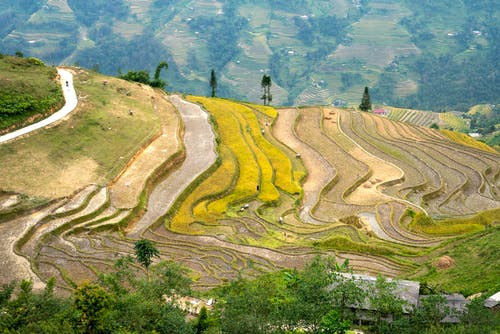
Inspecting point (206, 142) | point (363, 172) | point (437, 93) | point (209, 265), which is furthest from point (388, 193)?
point (437, 93)

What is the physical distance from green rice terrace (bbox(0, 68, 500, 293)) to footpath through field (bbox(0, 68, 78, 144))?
753 millimetres

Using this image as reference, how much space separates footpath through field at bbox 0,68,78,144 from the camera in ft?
128

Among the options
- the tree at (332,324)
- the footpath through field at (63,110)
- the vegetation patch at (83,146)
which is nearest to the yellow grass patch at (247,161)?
the vegetation patch at (83,146)

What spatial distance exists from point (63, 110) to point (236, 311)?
32672 mm

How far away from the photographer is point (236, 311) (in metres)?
18.4

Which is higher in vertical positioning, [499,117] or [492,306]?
[492,306]

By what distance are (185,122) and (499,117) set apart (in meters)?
104

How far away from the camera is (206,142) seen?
48.4m

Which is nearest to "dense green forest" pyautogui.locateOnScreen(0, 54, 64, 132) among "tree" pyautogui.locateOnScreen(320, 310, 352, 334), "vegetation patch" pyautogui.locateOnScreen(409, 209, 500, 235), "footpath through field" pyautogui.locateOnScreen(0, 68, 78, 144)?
"footpath through field" pyautogui.locateOnScreen(0, 68, 78, 144)

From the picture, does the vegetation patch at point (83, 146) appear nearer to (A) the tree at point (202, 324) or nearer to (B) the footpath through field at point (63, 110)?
(B) the footpath through field at point (63, 110)

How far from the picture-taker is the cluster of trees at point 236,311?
1745 centimetres

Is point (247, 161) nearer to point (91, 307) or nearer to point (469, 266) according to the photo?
A: point (469, 266)

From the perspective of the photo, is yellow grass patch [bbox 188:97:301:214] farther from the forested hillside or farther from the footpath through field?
the forested hillside

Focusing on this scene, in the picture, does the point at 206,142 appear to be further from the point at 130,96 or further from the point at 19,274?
the point at 19,274
